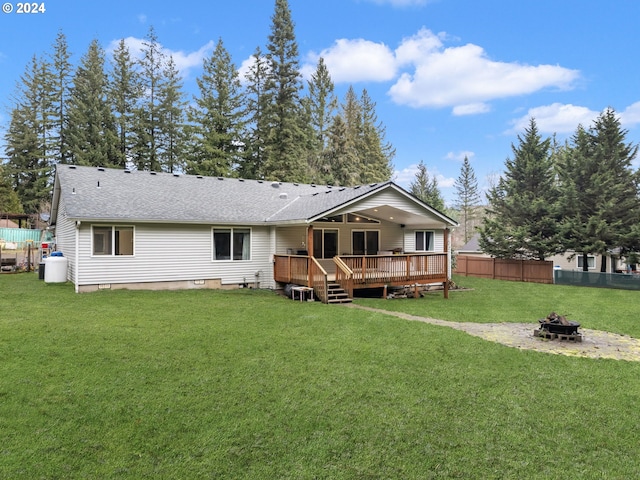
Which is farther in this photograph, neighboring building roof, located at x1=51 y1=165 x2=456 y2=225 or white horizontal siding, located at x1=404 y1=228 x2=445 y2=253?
white horizontal siding, located at x1=404 y1=228 x2=445 y2=253

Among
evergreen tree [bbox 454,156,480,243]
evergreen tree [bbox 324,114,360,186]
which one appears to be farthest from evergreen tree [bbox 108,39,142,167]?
evergreen tree [bbox 454,156,480,243]

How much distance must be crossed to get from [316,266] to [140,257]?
580 cm

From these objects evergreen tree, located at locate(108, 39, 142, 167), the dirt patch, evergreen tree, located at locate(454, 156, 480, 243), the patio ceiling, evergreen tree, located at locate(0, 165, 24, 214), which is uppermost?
evergreen tree, located at locate(108, 39, 142, 167)

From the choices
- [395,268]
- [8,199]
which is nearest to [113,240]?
[395,268]

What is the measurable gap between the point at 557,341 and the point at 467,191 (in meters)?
40.5

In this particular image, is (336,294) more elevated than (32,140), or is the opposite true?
(32,140)

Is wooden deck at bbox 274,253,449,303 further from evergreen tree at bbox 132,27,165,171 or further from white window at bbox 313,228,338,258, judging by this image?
evergreen tree at bbox 132,27,165,171

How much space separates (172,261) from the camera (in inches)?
520

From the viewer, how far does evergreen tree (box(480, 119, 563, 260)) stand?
20344mm

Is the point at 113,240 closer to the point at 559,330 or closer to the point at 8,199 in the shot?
the point at 559,330

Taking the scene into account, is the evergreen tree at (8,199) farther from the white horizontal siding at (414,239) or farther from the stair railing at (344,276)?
the white horizontal siding at (414,239)

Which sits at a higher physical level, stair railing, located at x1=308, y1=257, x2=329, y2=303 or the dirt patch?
stair railing, located at x1=308, y1=257, x2=329, y2=303

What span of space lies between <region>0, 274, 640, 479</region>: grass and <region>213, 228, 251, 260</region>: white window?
19.3 ft

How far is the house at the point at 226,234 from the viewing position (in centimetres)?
1215
